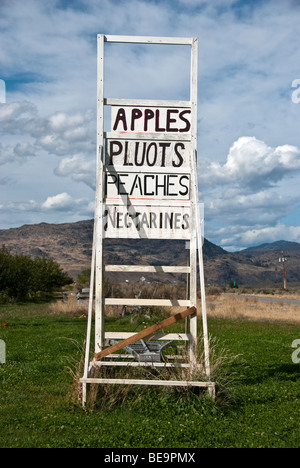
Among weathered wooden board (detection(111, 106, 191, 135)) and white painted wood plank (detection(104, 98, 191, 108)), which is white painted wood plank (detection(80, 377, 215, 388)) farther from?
white painted wood plank (detection(104, 98, 191, 108))

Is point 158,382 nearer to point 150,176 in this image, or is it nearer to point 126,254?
point 150,176

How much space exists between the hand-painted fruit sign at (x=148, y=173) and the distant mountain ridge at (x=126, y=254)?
96.7 m

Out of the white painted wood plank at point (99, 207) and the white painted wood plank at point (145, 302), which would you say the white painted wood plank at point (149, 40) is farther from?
the white painted wood plank at point (145, 302)

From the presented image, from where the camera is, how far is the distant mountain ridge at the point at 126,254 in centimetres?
11900

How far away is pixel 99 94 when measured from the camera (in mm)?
7934

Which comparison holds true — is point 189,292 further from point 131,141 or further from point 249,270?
point 249,270

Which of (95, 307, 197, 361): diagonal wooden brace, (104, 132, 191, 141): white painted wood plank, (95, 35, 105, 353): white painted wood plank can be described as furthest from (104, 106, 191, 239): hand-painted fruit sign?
(95, 307, 197, 361): diagonal wooden brace

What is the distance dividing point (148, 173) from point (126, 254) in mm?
109167

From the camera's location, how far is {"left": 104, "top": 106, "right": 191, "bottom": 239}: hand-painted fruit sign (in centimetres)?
785

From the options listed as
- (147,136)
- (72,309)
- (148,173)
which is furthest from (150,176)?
(72,309)

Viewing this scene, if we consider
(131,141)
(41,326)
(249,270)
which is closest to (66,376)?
(131,141)

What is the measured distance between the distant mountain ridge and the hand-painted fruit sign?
317 feet

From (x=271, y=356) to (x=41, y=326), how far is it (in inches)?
379
